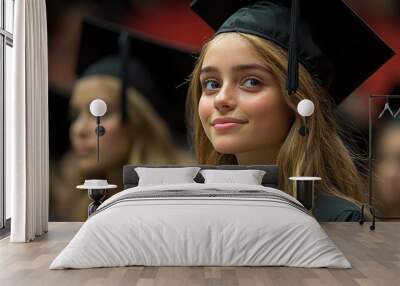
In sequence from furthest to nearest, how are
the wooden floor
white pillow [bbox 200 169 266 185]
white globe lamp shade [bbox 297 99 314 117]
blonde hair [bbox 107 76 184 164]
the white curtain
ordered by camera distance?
blonde hair [bbox 107 76 184 164] → white globe lamp shade [bbox 297 99 314 117] → white pillow [bbox 200 169 266 185] → the white curtain → the wooden floor

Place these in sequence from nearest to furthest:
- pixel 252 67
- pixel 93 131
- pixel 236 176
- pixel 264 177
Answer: pixel 236 176, pixel 264 177, pixel 252 67, pixel 93 131

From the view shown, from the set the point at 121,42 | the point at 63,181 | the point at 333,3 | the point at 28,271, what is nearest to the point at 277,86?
the point at 333,3

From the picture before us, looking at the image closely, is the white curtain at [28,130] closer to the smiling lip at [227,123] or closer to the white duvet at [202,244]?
the white duvet at [202,244]

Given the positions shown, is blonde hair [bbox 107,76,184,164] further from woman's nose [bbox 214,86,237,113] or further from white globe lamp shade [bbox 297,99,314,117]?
white globe lamp shade [bbox 297,99,314,117]

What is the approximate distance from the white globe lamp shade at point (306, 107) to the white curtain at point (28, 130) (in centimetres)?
288

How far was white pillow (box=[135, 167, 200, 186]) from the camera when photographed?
6.88 meters

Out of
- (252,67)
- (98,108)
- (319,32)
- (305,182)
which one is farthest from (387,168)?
(98,108)

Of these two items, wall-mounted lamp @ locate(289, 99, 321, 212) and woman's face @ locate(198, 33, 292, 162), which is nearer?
wall-mounted lamp @ locate(289, 99, 321, 212)

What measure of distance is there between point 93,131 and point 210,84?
5.16 feet

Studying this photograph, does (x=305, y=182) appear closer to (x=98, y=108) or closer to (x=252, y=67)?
(x=252, y=67)

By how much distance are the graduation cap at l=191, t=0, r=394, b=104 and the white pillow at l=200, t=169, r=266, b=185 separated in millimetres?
1457

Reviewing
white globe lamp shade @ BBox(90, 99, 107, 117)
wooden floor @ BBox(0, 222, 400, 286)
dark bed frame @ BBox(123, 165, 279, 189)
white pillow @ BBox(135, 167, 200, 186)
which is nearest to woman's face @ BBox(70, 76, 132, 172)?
white globe lamp shade @ BBox(90, 99, 107, 117)

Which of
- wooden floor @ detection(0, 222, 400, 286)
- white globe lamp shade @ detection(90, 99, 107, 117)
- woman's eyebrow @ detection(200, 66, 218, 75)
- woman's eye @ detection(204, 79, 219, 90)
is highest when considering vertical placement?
woman's eyebrow @ detection(200, 66, 218, 75)

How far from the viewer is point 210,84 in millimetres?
7539
